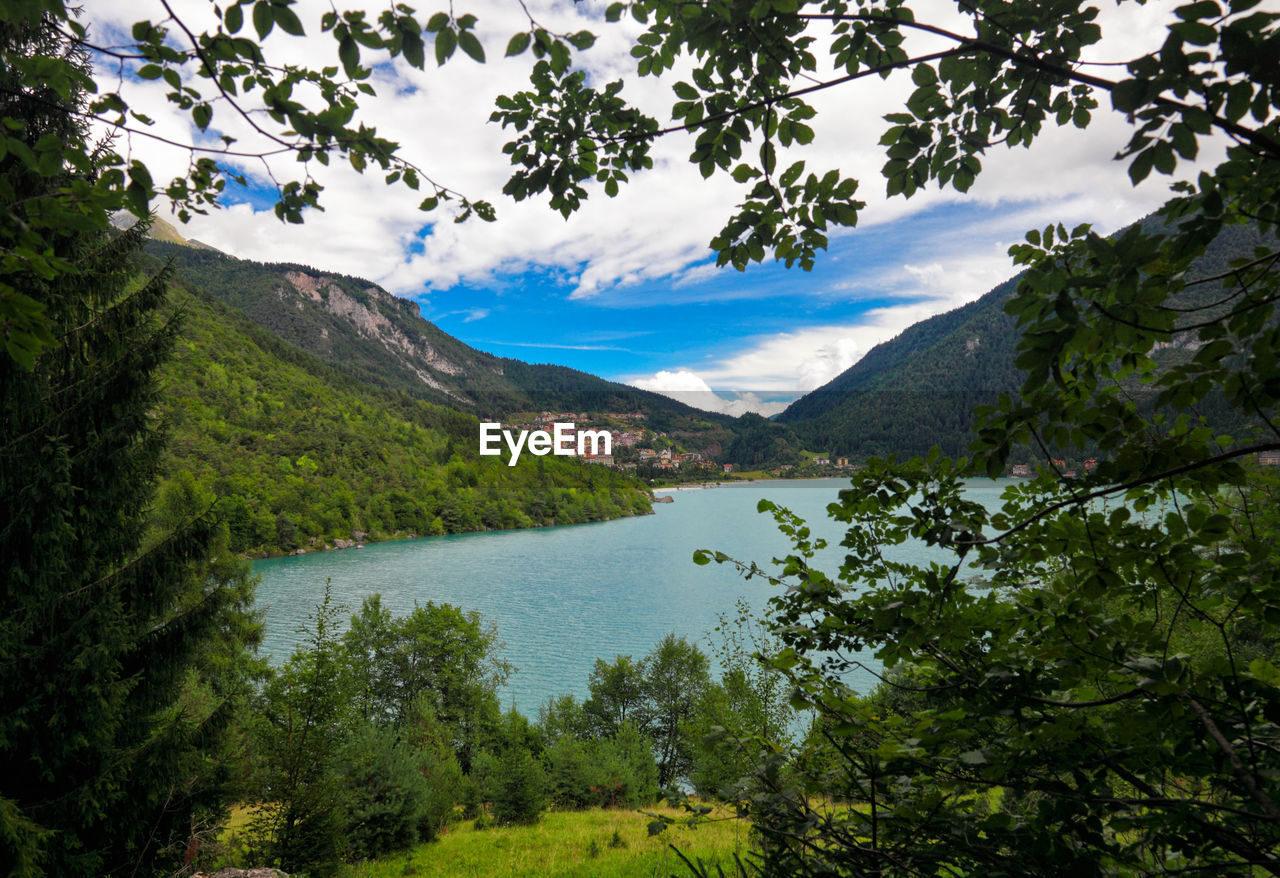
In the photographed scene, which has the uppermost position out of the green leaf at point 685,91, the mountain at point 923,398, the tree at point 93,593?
the mountain at point 923,398

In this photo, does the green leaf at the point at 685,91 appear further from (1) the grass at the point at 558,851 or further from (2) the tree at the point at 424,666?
(2) the tree at the point at 424,666

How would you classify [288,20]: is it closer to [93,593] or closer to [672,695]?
[93,593]

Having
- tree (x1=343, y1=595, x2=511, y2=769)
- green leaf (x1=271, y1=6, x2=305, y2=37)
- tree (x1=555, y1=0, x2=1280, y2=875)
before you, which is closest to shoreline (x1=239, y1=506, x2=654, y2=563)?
tree (x1=343, y1=595, x2=511, y2=769)

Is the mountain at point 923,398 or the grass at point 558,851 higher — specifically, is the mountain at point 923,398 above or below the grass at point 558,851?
above

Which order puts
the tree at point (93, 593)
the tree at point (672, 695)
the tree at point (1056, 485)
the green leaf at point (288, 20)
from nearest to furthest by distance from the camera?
1. the tree at point (1056, 485)
2. the green leaf at point (288, 20)
3. the tree at point (93, 593)
4. the tree at point (672, 695)

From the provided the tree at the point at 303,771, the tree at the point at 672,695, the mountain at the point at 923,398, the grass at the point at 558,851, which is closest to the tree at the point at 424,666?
the grass at the point at 558,851

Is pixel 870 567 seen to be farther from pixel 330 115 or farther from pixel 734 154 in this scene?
pixel 330 115

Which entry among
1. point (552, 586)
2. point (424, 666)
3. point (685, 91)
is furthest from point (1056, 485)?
point (552, 586)
